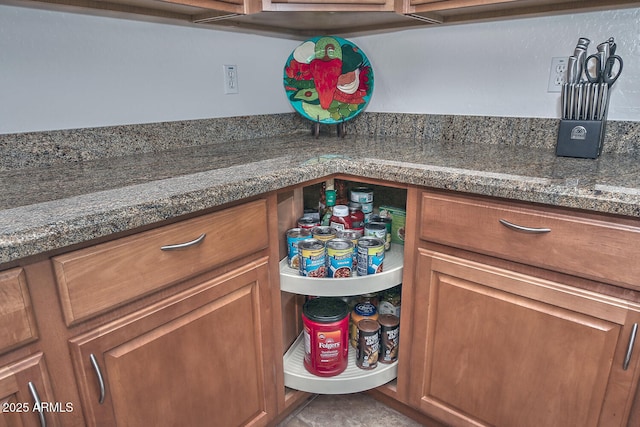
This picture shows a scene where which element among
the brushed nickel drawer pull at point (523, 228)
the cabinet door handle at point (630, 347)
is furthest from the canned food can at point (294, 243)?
the cabinet door handle at point (630, 347)

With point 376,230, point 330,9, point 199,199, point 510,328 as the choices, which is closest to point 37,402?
point 199,199

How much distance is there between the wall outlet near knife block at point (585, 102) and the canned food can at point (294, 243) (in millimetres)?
809

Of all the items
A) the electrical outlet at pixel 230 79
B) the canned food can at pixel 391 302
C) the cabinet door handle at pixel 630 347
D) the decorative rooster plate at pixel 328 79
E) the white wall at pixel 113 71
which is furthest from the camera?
the decorative rooster plate at pixel 328 79

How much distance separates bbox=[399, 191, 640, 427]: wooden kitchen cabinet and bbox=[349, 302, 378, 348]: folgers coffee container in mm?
141

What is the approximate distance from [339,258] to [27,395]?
29.3 inches

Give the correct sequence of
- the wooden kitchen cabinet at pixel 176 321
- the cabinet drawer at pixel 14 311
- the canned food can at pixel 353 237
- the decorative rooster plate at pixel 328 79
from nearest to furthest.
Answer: the cabinet drawer at pixel 14 311 < the wooden kitchen cabinet at pixel 176 321 < the canned food can at pixel 353 237 < the decorative rooster plate at pixel 328 79

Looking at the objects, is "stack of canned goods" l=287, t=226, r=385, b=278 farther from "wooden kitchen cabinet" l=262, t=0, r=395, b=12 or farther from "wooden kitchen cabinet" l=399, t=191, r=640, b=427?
"wooden kitchen cabinet" l=262, t=0, r=395, b=12

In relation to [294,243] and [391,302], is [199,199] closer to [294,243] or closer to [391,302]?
[294,243]

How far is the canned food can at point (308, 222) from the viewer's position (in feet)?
4.13

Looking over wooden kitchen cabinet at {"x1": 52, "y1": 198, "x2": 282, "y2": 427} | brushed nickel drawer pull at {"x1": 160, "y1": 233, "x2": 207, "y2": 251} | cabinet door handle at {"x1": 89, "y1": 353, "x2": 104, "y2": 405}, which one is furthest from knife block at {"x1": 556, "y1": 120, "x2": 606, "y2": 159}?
cabinet door handle at {"x1": 89, "y1": 353, "x2": 104, "y2": 405}

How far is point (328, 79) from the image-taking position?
5.60 ft

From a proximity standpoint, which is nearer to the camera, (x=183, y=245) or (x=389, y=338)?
(x=183, y=245)

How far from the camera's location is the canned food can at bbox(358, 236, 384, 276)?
46.5 inches

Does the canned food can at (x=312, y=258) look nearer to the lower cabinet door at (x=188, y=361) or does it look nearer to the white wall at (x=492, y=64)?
the lower cabinet door at (x=188, y=361)
